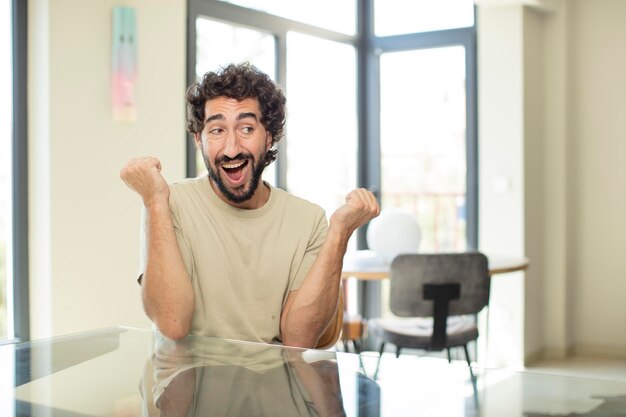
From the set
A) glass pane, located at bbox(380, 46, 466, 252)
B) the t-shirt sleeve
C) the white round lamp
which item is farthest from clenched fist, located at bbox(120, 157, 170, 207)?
glass pane, located at bbox(380, 46, 466, 252)

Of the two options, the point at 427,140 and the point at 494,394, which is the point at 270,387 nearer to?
the point at 494,394

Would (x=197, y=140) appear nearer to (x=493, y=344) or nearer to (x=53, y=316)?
(x=53, y=316)

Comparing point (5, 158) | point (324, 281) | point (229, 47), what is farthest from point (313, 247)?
point (229, 47)

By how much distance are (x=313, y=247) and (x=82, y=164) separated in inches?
64.2

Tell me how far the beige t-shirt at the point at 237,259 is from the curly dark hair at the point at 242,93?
6.1 inches

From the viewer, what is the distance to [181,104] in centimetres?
370

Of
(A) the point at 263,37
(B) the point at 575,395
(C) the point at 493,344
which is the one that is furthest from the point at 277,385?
(C) the point at 493,344

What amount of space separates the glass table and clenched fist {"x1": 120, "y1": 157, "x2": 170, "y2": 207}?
45cm

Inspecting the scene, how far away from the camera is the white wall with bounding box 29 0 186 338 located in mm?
3127

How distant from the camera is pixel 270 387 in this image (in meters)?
1.07

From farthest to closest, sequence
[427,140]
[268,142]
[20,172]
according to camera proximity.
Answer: [427,140] < [20,172] < [268,142]

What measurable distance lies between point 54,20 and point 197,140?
150 centimetres

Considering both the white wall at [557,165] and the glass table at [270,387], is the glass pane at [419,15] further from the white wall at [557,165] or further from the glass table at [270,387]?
the glass table at [270,387]

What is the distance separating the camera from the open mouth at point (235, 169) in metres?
1.81
